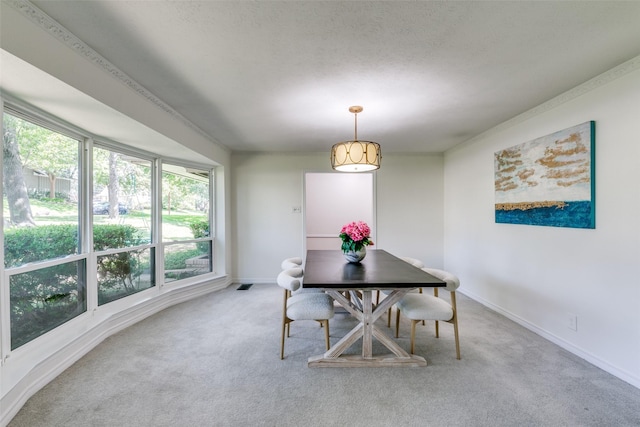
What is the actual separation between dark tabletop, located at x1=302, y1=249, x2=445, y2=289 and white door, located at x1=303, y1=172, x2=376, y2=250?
3509 millimetres

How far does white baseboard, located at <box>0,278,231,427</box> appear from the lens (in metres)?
1.61

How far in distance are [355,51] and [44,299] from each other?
3.10 m

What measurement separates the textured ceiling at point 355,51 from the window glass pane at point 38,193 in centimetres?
92

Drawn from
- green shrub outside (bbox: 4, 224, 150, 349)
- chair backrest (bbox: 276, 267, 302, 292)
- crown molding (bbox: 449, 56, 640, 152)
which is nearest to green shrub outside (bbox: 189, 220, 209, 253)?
green shrub outside (bbox: 4, 224, 150, 349)

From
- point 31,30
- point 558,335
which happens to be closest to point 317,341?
point 558,335

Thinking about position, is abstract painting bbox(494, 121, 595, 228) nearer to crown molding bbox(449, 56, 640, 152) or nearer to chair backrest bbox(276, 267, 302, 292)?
crown molding bbox(449, 56, 640, 152)

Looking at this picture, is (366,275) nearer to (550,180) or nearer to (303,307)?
(303,307)

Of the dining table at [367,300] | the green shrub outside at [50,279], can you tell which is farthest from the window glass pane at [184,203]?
the dining table at [367,300]

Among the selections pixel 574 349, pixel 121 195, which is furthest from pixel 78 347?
pixel 574 349

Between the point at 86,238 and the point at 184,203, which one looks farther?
the point at 184,203

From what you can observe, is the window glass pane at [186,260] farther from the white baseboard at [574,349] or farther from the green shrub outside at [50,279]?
the white baseboard at [574,349]

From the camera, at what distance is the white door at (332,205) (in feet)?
21.3

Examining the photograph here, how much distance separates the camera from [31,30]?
143 cm

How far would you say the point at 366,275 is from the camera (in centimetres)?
218
